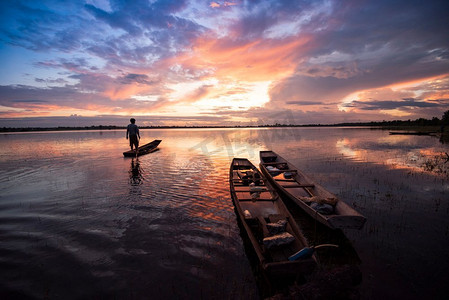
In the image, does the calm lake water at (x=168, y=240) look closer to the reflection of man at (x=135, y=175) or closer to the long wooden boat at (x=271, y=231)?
the reflection of man at (x=135, y=175)

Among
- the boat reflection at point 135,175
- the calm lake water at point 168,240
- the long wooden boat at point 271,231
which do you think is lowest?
the calm lake water at point 168,240

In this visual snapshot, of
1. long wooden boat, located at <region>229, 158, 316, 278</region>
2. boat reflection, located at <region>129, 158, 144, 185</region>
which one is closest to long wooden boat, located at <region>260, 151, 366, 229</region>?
long wooden boat, located at <region>229, 158, 316, 278</region>

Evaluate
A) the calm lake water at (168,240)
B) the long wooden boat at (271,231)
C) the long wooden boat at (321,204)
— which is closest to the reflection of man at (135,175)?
the calm lake water at (168,240)

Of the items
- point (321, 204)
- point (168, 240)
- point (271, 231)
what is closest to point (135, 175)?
point (168, 240)

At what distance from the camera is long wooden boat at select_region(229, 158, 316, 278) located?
4.43 metres

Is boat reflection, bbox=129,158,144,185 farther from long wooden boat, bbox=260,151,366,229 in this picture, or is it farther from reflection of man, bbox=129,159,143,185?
long wooden boat, bbox=260,151,366,229

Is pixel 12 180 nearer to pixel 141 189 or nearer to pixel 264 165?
pixel 141 189

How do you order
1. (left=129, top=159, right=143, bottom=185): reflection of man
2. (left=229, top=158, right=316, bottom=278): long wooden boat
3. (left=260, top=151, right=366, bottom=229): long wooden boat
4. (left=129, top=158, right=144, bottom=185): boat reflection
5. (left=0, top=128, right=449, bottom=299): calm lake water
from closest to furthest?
1. (left=229, top=158, right=316, bottom=278): long wooden boat
2. (left=0, top=128, right=449, bottom=299): calm lake water
3. (left=260, top=151, right=366, bottom=229): long wooden boat
4. (left=129, top=158, right=144, bottom=185): boat reflection
5. (left=129, top=159, right=143, bottom=185): reflection of man

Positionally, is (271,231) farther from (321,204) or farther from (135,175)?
(135,175)

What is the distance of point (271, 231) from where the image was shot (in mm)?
6105

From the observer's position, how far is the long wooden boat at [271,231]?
4430 millimetres

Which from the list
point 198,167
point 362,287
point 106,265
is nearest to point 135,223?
point 106,265

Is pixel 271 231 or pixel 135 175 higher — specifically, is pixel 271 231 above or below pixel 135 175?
above

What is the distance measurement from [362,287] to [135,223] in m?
7.64
